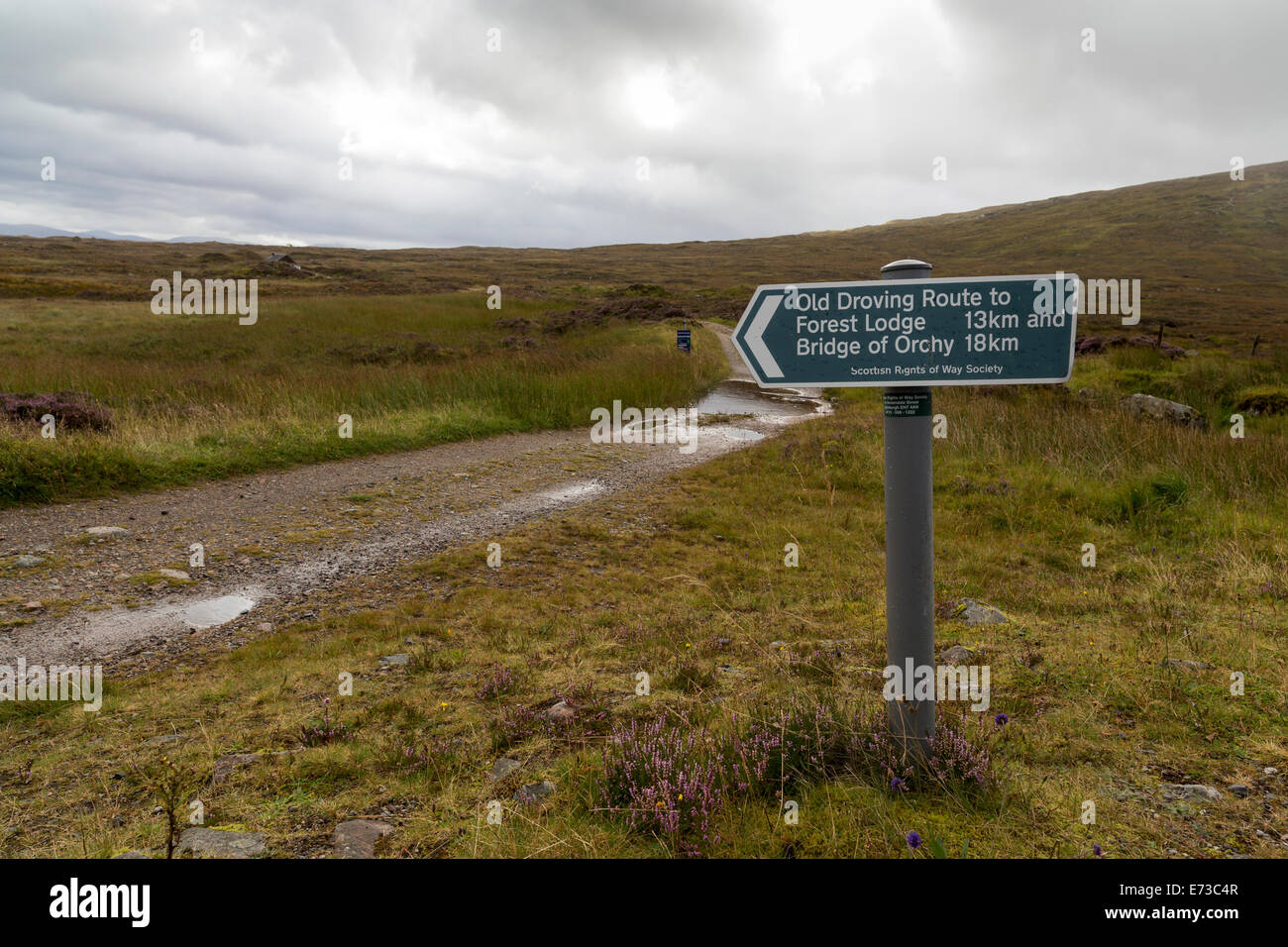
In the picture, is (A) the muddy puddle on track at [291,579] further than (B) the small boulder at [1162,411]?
No

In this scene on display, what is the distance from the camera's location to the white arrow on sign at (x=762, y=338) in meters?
2.71

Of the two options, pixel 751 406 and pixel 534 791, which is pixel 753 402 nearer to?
pixel 751 406

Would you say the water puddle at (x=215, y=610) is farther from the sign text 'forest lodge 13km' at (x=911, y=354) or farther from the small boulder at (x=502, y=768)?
the sign text 'forest lodge 13km' at (x=911, y=354)

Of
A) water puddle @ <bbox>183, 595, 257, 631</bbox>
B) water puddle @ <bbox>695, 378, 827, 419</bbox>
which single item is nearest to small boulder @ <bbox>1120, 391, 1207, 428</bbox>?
water puddle @ <bbox>695, 378, 827, 419</bbox>

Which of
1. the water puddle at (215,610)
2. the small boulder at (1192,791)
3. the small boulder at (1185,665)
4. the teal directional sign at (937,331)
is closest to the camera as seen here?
the teal directional sign at (937,331)

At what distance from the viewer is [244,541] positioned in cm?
757

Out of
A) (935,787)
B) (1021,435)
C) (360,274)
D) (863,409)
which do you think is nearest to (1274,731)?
(935,787)

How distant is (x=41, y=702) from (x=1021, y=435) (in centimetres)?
1363

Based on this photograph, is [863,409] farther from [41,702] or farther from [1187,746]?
[41,702]

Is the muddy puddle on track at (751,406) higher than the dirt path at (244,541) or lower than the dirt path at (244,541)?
higher

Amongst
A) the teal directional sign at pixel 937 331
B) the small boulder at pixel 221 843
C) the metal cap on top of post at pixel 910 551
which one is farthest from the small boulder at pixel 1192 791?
the small boulder at pixel 221 843

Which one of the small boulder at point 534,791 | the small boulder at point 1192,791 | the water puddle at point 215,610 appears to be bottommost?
the small boulder at point 534,791

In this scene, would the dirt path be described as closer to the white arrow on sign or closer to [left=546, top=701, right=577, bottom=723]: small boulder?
[left=546, top=701, right=577, bottom=723]: small boulder

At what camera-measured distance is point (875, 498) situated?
10.1 metres
